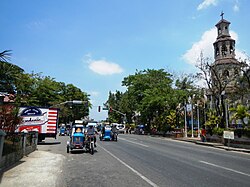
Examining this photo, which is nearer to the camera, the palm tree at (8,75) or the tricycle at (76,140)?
the palm tree at (8,75)

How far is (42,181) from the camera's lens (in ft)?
26.2

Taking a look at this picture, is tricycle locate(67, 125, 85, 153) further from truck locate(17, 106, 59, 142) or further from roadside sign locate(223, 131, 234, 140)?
roadside sign locate(223, 131, 234, 140)

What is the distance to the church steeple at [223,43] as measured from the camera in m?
47.6

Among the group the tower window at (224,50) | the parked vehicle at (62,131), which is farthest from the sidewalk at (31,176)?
the tower window at (224,50)

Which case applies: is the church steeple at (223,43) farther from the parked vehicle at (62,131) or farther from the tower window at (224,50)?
the parked vehicle at (62,131)

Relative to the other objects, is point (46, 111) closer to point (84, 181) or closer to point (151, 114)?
point (84, 181)

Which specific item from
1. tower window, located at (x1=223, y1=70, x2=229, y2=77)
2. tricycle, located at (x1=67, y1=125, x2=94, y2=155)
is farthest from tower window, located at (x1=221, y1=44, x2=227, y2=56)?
tricycle, located at (x1=67, y1=125, x2=94, y2=155)

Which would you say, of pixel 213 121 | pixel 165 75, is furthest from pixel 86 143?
pixel 165 75

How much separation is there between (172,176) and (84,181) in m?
3.16

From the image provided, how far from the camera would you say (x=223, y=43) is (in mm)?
47750

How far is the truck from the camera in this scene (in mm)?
24031

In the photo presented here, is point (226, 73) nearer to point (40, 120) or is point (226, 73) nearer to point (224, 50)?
point (224, 50)

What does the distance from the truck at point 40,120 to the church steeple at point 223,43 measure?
3733 centimetres

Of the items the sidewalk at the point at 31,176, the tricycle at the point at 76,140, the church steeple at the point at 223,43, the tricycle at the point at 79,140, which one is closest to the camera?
the sidewalk at the point at 31,176
